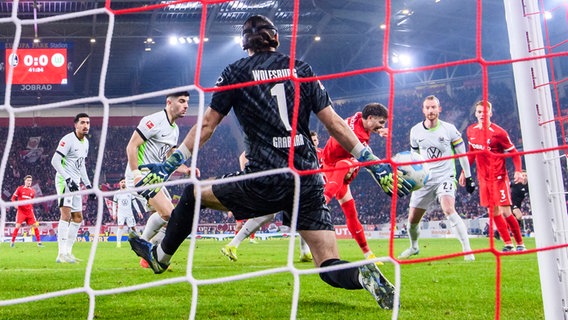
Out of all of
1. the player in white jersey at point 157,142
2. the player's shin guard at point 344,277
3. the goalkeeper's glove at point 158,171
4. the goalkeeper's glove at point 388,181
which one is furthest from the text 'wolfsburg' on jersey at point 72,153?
the goalkeeper's glove at point 388,181

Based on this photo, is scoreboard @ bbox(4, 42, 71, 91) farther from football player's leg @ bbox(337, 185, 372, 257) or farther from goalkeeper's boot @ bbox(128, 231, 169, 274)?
goalkeeper's boot @ bbox(128, 231, 169, 274)

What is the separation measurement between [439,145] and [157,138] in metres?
3.68

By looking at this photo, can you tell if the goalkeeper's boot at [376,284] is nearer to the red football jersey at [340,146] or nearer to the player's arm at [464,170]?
the red football jersey at [340,146]

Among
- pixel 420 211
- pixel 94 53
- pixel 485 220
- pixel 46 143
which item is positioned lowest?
pixel 420 211

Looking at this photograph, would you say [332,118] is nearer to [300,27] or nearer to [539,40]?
[539,40]

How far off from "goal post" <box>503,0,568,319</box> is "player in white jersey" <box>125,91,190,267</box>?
4.31 metres

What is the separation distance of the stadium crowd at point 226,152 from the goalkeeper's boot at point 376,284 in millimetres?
23839

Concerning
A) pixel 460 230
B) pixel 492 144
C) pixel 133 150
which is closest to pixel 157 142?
pixel 133 150

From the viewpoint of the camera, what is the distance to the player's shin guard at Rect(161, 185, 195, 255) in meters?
3.69

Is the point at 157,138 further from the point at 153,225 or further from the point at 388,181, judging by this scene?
the point at 388,181

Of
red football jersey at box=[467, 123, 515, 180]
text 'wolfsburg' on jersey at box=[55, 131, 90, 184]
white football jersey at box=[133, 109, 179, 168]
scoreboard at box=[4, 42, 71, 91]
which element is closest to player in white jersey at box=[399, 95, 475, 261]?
red football jersey at box=[467, 123, 515, 180]

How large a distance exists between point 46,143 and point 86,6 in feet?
26.6

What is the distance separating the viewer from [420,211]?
7824mm

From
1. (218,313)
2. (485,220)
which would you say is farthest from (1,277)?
(485,220)
